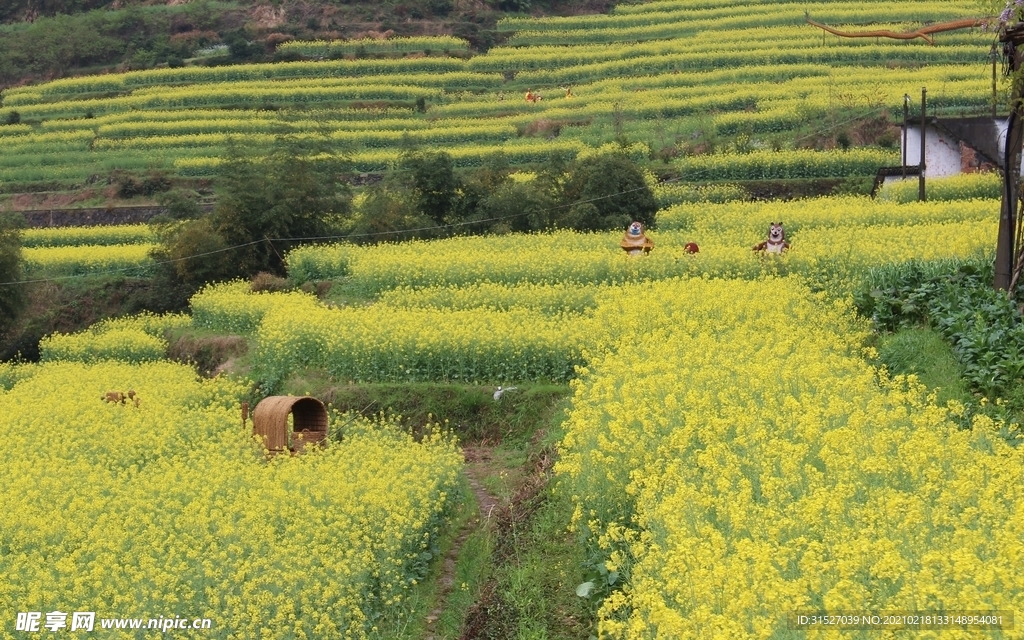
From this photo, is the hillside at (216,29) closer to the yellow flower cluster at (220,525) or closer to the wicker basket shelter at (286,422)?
the wicker basket shelter at (286,422)

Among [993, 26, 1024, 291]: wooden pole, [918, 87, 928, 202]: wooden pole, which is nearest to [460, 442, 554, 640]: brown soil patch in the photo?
[993, 26, 1024, 291]: wooden pole

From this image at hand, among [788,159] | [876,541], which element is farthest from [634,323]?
[788,159]

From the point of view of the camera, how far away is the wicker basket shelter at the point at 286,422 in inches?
613

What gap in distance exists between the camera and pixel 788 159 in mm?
36719

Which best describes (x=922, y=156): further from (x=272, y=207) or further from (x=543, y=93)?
(x=543, y=93)

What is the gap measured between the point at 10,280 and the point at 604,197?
14.2m

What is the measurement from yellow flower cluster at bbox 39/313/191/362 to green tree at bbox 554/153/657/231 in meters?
9.23

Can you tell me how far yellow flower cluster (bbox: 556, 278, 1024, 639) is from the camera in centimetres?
667

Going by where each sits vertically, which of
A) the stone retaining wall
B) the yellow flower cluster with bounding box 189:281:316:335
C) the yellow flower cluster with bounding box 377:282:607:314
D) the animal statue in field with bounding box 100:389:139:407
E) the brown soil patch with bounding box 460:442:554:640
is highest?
the brown soil patch with bounding box 460:442:554:640

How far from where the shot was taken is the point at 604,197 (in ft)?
99.0

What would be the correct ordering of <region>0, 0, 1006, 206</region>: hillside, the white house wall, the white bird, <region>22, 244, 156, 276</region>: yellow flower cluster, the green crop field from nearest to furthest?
the green crop field, the white bird, the white house wall, <region>22, 244, 156, 276</region>: yellow flower cluster, <region>0, 0, 1006, 206</region>: hillside

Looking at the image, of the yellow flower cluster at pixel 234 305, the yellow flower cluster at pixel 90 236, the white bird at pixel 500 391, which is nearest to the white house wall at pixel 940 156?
the yellow flower cluster at pixel 234 305

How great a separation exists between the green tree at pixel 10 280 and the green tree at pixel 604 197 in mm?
13020

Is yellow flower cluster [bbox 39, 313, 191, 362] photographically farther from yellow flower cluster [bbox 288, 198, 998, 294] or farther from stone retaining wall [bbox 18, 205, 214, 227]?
stone retaining wall [bbox 18, 205, 214, 227]
